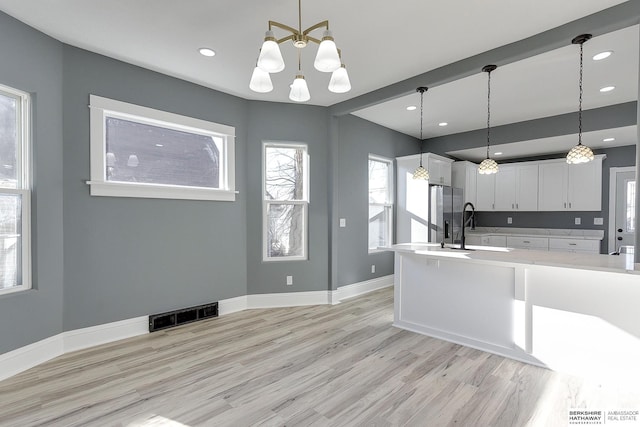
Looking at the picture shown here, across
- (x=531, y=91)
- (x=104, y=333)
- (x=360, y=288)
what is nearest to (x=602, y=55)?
(x=531, y=91)

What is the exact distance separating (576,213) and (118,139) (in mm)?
7270

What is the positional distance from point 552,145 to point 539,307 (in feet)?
12.7

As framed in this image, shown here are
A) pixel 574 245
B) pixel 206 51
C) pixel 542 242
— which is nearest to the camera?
pixel 206 51

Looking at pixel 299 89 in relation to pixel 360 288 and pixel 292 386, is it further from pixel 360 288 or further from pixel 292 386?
pixel 360 288

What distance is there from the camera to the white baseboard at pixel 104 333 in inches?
111

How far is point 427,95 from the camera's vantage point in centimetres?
398

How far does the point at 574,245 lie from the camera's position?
209 inches

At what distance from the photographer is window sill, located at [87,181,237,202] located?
2973 millimetres

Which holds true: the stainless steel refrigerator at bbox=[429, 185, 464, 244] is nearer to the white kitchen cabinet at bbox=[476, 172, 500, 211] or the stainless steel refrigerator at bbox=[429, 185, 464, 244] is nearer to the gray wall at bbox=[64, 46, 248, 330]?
the white kitchen cabinet at bbox=[476, 172, 500, 211]

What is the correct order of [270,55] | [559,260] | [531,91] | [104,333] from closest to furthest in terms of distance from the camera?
1. [270,55]
2. [559,260]
3. [104,333]
4. [531,91]

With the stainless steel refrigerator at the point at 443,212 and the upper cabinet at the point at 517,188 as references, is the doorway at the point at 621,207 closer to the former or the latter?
the upper cabinet at the point at 517,188

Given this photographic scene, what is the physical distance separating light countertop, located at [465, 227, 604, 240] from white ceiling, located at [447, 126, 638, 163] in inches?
57.7

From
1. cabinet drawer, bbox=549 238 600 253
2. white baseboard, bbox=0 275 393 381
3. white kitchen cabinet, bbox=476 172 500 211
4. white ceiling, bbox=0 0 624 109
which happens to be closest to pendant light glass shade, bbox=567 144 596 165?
white ceiling, bbox=0 0 624 109

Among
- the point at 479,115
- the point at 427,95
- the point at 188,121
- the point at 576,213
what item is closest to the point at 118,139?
the point at 188,121
